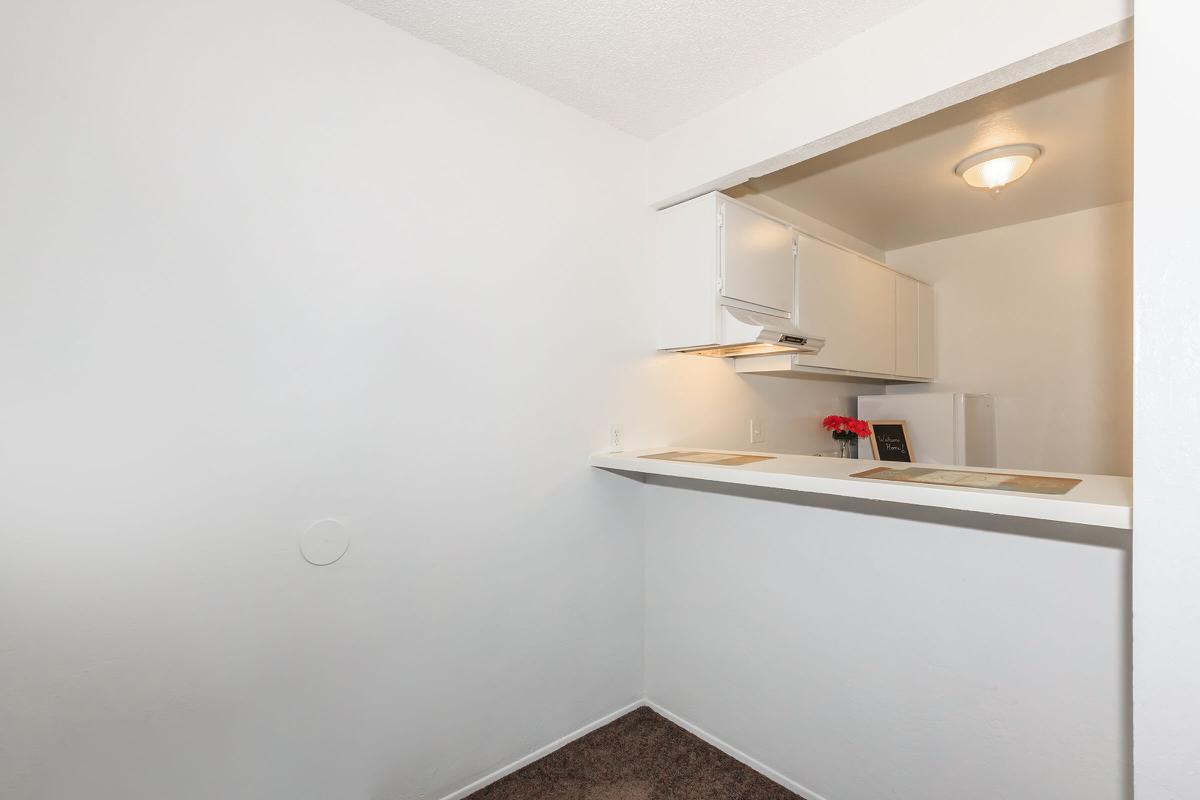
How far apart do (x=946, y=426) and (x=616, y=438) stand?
2.13 metres

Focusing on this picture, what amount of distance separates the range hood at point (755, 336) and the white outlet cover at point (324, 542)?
1.49 m

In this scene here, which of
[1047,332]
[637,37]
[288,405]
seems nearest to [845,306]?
[1047,332]

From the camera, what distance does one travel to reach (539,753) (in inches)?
79.4

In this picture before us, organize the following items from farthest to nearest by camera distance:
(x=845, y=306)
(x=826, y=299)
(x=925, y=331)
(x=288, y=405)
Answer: (x=925, y=331) → (x=845, y=306) → (x=826, y=299) → (x=288, y=405)

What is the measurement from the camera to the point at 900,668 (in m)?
1.63

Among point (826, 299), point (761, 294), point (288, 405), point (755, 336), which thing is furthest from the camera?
point (826, 299)

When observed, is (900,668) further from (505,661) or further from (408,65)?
(408,65)

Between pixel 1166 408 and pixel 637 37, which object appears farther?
pixel 637 37

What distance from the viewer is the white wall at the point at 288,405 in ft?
3.98

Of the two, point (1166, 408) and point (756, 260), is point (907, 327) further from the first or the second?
point (1166, 408)

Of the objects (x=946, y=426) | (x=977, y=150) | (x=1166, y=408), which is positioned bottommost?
(x=946, y=426)

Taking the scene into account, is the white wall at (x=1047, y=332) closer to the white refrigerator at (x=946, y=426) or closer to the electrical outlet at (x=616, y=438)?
the white refrigerator at (x=946, y=426)

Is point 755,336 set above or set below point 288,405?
above

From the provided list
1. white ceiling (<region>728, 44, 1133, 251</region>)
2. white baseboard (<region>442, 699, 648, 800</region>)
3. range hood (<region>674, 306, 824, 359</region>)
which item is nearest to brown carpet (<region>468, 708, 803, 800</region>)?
white baseboard (<region>442, 699, 648, 800</region>)
